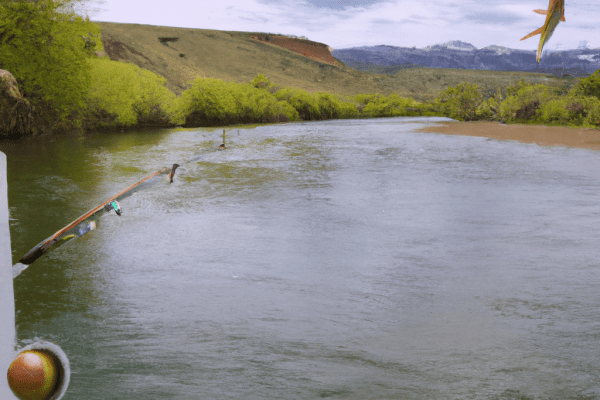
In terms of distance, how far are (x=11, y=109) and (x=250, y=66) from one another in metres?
102

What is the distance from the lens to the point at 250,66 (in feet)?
419

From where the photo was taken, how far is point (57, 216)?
450 inches

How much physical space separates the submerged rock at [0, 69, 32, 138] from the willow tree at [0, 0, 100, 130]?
1167mm

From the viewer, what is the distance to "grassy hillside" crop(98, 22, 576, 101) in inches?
4190

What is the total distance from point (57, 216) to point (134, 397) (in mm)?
7980

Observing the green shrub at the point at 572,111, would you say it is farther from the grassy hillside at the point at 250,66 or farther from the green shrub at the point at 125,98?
the grassy hillside at the point at 250,66

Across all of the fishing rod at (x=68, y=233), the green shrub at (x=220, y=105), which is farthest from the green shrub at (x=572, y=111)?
the fishing rod at (x=68, y=233)

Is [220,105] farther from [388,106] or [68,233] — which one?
[388,106]

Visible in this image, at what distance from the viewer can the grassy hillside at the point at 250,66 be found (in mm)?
106438

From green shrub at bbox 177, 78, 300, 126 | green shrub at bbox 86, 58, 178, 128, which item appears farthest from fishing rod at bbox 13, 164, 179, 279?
green shrub at bbox 177, 78, 300, 126

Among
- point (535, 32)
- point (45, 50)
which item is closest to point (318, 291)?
point (535, 32)

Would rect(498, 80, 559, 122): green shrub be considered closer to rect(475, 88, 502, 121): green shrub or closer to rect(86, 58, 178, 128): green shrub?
rect(475, 88, 502, 121): green shrub

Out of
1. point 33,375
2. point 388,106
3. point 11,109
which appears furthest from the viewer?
point 388,106

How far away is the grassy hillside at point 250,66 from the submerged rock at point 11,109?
217 feet
